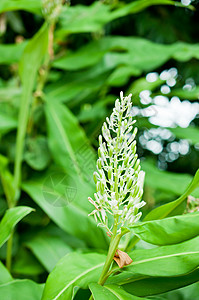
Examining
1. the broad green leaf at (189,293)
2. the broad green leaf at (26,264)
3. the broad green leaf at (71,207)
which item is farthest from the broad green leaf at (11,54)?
the broad green leaf at (189,293)

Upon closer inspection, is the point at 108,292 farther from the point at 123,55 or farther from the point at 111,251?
the point at 123,55

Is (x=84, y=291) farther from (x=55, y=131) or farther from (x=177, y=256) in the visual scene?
(x=55, y=131)

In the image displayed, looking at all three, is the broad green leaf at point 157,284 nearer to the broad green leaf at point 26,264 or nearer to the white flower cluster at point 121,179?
the white flower cluster at point 121,179

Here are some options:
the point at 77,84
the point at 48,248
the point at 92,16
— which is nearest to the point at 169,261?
the point at 48,248

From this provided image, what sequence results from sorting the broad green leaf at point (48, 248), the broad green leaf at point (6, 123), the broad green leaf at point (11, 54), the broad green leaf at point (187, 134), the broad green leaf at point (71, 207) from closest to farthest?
the broad green leaf at point (71, 207) → the broad green leaf at point (48, 248) → the broad green leaf at point (6, 123) → the broad green leaf at point (11, 54) → the broad green leaf at point (187, 134)

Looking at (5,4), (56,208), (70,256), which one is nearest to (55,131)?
(56,208)
